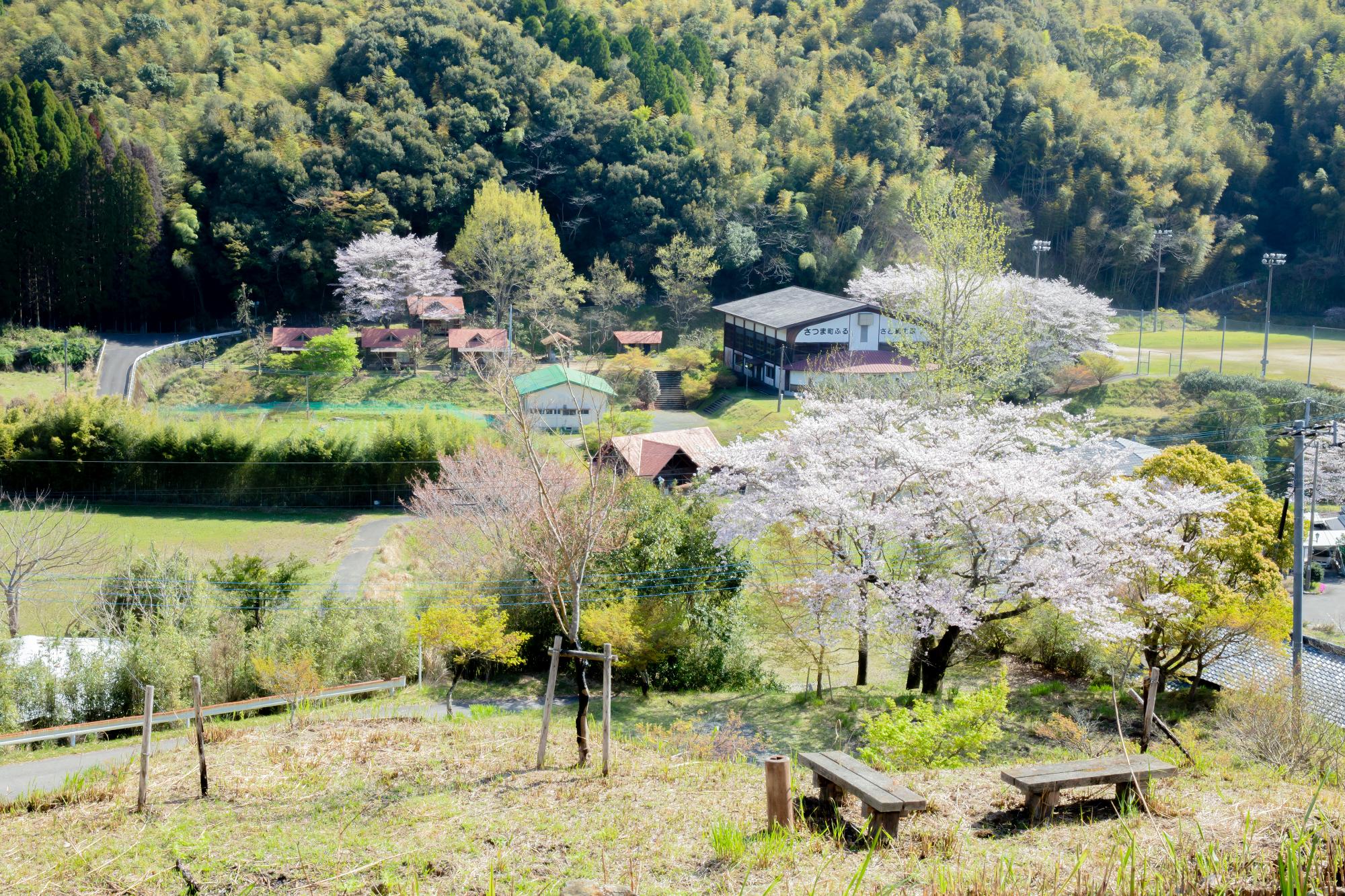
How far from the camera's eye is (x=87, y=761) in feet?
31.8

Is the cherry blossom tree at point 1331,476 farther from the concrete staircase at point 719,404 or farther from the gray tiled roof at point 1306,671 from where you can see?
the concrete staircase at point 719,404

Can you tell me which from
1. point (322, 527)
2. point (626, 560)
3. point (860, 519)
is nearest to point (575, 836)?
point (860, 519)

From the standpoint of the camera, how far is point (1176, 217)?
47438 mm

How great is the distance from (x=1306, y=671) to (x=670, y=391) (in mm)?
22522

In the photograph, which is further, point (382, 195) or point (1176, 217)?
point (1176, 217)

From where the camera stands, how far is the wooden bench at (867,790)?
4789 millimetres

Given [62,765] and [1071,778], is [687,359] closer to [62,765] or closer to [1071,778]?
[62,765]

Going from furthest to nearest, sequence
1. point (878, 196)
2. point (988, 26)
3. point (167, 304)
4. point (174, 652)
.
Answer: point (988, 26)
point (878, 196)
point (167, 304)
point (174, 652)

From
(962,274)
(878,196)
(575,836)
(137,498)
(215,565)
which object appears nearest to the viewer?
(575,836)

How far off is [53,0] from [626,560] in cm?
5002

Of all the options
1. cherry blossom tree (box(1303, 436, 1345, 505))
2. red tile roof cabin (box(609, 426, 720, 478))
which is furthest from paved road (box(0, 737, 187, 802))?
cherry blossom tree (box(1303, 436, 1345, 505))

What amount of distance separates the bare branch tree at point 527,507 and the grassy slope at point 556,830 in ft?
4.08

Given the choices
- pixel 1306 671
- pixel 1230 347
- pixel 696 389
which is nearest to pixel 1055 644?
pixel 1306 671

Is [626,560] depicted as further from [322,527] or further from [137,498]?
[137,498]
